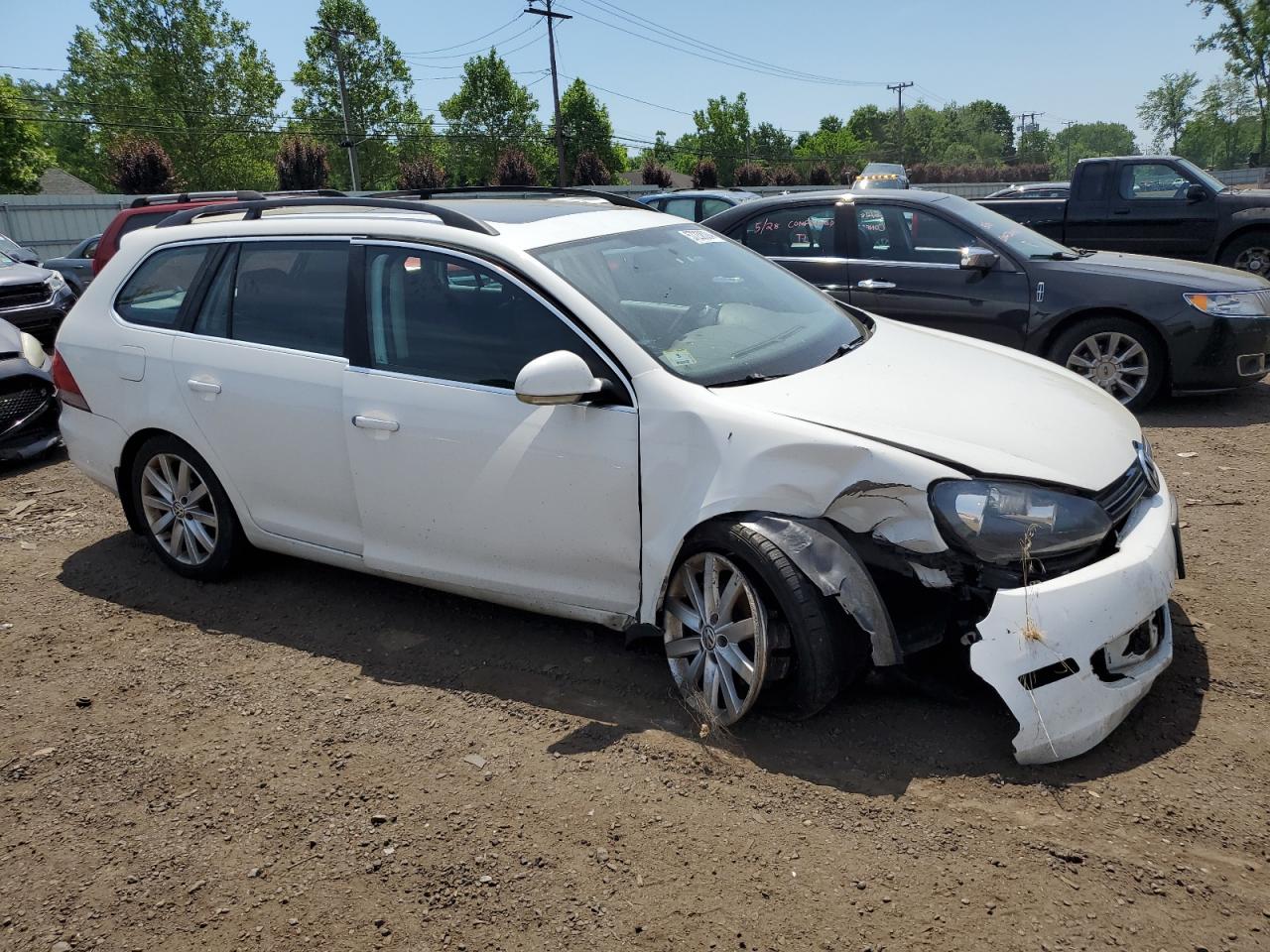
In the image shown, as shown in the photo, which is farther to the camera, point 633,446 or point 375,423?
point 375,423

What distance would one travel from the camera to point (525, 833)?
9.17 ft

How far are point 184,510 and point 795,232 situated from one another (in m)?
5.33

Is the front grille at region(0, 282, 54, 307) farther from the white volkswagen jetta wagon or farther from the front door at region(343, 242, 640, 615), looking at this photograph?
the front door at region(343, 242, 640, 615)

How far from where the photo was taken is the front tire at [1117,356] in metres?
7.05

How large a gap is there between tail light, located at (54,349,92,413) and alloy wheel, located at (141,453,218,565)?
55 centimetres

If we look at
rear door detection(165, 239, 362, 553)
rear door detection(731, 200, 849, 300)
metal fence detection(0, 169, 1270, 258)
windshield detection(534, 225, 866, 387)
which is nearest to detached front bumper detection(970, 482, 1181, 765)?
windshield detection(534, 225, 866, 387)

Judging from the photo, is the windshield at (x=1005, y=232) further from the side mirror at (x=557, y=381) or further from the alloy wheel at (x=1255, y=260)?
the side mirror at (x=557, y=381)

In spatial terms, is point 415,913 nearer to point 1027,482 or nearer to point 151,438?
point 1027,482

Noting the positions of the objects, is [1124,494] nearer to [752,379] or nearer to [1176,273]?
[752,379]

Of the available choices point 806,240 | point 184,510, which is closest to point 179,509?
point 184,510

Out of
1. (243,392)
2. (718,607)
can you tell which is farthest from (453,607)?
(718,607)

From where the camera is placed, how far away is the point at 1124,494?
3.13 m

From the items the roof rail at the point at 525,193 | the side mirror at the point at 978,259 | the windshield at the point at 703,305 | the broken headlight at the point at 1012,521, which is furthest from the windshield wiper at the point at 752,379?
the side mirror at the point at 978,259

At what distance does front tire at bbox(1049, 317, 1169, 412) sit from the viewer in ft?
23.1
